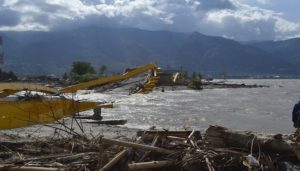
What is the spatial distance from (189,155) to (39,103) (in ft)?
20.9

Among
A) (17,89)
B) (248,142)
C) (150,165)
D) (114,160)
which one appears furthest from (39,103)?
(248,142)

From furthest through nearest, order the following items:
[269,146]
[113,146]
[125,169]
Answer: [113,146] < [269,146] < [125,169]

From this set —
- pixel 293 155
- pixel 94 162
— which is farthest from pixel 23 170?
pixel 293 155

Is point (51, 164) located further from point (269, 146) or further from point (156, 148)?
point (269, 146)

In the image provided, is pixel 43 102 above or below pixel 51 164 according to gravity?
above

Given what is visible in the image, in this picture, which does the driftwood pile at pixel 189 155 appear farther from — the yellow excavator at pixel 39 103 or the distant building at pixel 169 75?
the distant building at pixel 169 75

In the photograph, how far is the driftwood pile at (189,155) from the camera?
29.2ft

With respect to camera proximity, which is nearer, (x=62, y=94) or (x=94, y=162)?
(x=94, y=162)

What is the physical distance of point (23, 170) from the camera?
29.3 ft

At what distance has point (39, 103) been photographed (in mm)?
14227

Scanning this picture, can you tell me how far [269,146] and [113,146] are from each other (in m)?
3.07

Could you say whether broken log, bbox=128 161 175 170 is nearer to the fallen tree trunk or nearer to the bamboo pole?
the bamboo pole

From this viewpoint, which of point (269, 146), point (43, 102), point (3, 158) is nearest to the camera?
point (269, 146)

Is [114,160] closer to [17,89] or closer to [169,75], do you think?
[17,89]
